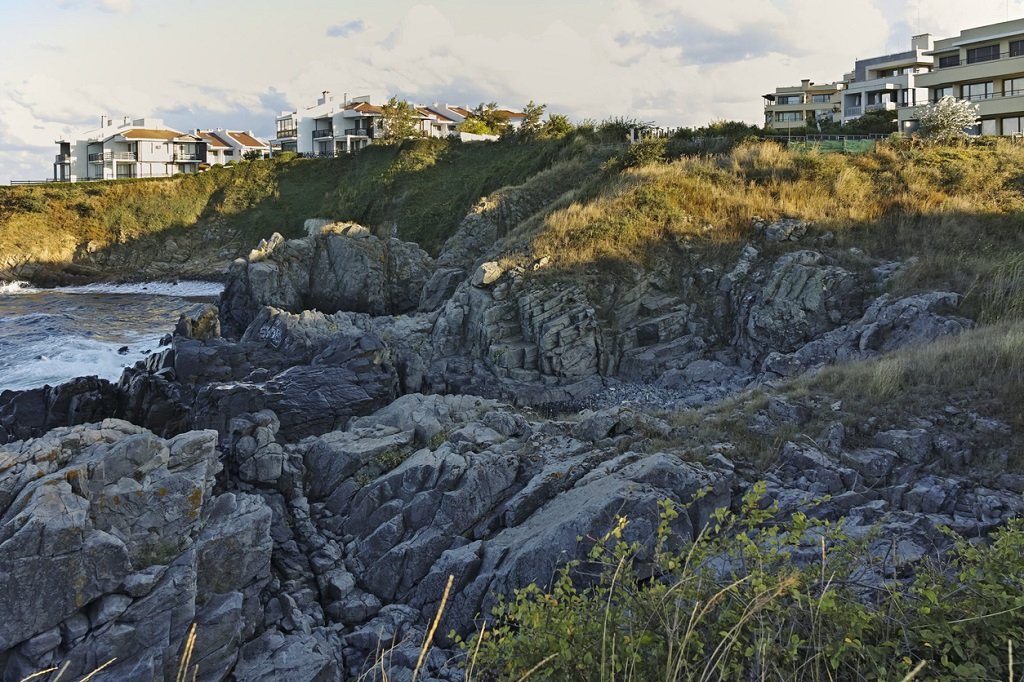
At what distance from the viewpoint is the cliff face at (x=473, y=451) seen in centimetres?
920

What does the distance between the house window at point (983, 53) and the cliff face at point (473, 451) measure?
31.8 meters

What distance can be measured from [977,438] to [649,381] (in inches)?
406

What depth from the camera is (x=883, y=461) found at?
422 inches

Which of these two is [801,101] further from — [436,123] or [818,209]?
[818,209]

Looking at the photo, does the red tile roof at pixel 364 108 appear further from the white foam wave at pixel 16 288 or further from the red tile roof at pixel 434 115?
the white foam wave at pixel 16 288

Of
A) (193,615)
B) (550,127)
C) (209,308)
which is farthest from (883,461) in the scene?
(550,127)

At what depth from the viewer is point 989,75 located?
43719mm

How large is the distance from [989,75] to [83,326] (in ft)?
176

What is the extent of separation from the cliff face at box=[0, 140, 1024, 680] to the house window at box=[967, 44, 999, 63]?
3185 centimetres

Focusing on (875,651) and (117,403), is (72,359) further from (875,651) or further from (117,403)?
(875,651)

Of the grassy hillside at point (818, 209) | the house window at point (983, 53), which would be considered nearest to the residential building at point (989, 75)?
the house window at point (983, 53)

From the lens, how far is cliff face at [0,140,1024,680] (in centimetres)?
920

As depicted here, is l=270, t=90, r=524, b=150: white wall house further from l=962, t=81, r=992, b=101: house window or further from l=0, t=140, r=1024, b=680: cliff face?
l=0, t=140, r=1024, b=680: cliff face

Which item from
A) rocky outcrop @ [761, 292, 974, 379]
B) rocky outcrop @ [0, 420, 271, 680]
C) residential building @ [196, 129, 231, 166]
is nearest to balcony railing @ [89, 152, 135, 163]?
residential building @ [196, 129, 231, 166]
